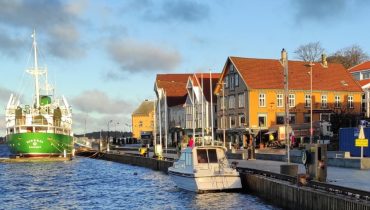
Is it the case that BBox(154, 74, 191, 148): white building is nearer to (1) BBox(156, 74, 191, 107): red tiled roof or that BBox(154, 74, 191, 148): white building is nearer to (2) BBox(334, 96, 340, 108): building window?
(1) BBox(156, 74, 191, 107): red tiled roof

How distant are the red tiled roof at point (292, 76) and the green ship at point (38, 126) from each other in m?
27.8

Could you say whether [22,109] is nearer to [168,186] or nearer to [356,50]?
[168,186]

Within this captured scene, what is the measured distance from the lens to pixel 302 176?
25469 millimetres

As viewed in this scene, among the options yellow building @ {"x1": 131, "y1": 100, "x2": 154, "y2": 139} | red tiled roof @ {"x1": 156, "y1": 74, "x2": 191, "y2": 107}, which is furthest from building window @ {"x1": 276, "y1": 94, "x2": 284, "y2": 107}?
yellow building @ {"x1": 131, "y1": 100, "x2": 154, "y2": 139}

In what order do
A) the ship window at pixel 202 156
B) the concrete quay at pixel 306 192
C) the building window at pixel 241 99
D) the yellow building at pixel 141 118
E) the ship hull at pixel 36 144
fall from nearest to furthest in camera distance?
the concrete quay at pixel 306 192
the ship window at pixel 202 156
the ship hull at pixel 36 144
the building window at pixel 241 99
the yellow building at pixel 141 118

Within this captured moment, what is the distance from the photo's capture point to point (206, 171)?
33.5 metres

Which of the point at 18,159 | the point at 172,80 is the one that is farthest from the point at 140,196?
the point at 172,80

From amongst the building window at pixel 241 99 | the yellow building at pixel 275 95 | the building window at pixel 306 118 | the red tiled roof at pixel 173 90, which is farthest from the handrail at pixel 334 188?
the red tiled roof at pixel 173 90

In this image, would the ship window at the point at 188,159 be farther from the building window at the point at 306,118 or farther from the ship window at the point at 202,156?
the building window at the point at 306,118

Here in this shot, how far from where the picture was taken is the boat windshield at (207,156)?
113 ft

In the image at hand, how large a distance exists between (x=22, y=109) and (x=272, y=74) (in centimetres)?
3823

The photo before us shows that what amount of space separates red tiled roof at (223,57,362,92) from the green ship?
2781 centimetres

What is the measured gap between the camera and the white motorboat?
108ft

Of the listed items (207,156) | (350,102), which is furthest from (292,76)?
(207,156)
